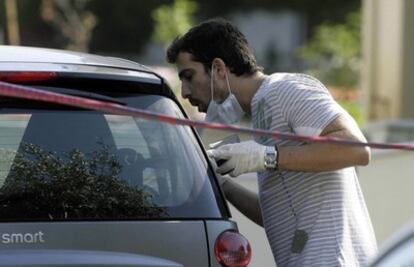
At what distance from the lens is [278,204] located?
15.0ft

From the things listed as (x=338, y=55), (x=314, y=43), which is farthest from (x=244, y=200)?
(x=314, y=43)

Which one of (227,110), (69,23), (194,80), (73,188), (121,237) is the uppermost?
(194,80)

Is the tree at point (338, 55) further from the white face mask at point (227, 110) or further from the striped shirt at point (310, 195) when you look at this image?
the striped shirt at point (310, 195)

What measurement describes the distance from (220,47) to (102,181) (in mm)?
907

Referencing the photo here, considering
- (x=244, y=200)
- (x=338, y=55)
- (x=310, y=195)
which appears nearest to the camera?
(x=310, y=195)

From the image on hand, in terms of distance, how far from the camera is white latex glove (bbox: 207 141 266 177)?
14.4 feet

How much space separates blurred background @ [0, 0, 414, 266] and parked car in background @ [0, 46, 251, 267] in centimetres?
193

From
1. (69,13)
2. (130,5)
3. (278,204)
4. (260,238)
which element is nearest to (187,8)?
(69,13)

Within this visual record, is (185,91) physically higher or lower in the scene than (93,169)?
higher

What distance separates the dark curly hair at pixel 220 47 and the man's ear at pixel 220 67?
0.01m

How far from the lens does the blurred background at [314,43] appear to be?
8.09 meters

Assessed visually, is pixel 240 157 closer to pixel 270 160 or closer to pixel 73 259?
pixel 270 160

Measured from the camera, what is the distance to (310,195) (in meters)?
4.49

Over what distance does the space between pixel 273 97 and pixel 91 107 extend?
2.95 feet
